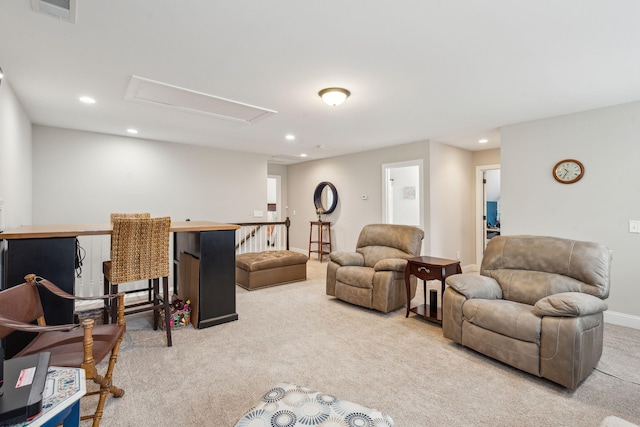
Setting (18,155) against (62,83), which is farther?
(18,155)

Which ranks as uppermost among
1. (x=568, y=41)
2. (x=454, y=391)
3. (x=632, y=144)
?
(x=568, y=41)

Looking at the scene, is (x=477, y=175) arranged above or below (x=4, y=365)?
above

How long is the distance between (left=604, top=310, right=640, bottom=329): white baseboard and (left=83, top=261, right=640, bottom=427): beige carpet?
0.13 m

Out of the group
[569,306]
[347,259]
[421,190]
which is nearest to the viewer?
[569,306]

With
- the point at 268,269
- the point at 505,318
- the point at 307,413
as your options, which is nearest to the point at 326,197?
the point at 268,269

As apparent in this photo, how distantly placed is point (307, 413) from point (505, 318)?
1.86 m

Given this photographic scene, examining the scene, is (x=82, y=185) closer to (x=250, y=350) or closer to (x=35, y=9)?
(x=35, y=9)

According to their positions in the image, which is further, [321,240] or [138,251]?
[321,240]

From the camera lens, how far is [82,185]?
15.6 ft

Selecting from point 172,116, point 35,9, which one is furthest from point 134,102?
point 35,9

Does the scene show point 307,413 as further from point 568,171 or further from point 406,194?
point 406,194

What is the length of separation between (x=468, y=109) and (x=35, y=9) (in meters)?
3.89

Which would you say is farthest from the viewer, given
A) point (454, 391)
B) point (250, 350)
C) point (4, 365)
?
point (250, 350)

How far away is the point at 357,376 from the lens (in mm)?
2320
